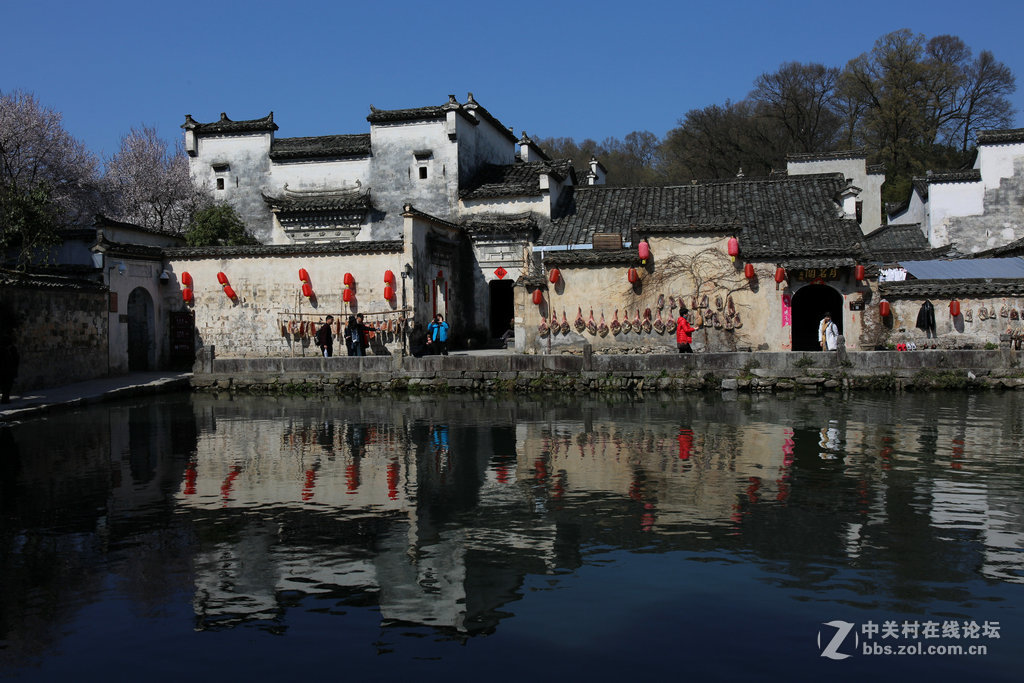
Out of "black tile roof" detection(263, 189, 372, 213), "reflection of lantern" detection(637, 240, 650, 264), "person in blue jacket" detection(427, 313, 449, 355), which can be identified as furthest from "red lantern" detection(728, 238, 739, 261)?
"black tile roof" detection(263, 189, 372, 213)

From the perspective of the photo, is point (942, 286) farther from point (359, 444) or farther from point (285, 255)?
point (285, 255)

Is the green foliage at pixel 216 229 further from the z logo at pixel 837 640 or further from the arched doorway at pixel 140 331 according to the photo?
the z logo at pixel 837 640

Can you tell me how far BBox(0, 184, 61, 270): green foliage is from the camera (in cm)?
2166

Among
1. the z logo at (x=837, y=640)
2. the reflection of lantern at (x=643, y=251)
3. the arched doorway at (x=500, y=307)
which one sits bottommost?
the z logo at (x=837, y=640)

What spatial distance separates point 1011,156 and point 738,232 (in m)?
16.2

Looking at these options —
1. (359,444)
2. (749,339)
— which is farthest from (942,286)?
(359,444)

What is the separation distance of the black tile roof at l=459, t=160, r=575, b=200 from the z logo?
24137 mm

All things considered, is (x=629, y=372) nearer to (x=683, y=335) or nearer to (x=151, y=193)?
(x=683, y=335)

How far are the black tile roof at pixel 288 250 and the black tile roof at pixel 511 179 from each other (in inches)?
248

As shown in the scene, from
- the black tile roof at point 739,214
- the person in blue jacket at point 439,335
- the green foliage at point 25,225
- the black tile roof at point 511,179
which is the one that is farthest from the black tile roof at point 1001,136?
the green foliage at point 25,225

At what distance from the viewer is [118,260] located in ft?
76.2

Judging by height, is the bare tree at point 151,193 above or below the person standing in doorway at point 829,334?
above

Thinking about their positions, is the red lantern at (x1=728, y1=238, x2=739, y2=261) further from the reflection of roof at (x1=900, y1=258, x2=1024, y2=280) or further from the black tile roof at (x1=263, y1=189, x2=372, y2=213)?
the black tile roof at (x1=263, y1=189, x2=372, y2=213)

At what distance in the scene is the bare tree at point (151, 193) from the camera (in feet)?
110
